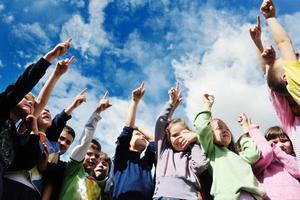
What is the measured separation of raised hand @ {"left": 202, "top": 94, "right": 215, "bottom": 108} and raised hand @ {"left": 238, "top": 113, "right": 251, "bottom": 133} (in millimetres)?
649

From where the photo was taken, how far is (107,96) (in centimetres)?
469

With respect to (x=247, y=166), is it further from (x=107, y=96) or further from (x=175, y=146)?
(x=107, y=96)

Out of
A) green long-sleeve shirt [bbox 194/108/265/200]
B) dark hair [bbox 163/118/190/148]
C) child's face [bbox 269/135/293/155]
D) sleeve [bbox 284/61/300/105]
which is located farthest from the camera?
child's face [bbox 269/135/293/155]

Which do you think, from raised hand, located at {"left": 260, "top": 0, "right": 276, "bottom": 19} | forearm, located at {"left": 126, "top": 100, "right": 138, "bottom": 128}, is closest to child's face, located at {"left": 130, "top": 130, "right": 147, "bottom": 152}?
forearm, located at {"left": 126, "top": 100, "right": 138, "bottom": 128}

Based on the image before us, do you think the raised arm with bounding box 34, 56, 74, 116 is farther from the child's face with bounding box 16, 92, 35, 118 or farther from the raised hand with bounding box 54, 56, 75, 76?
the child's face with bounding box 16, 92, 35, 118

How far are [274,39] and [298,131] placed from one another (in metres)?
0.81

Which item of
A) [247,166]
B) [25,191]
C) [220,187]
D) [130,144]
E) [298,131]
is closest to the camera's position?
[298,131]

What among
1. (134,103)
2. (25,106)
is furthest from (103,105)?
(25,106)

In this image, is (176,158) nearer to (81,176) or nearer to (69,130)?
(81,176)

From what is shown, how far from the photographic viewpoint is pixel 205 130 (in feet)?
13.4

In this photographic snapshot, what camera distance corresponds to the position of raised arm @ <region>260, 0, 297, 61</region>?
2.85 meters

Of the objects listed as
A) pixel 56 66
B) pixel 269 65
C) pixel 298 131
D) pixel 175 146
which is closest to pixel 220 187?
pixel 175 146

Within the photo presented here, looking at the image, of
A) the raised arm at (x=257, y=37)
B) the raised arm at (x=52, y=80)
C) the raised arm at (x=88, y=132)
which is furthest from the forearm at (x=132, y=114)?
the raised arm at (x=257, y=37)

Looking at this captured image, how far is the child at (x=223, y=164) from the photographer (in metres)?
3.83
